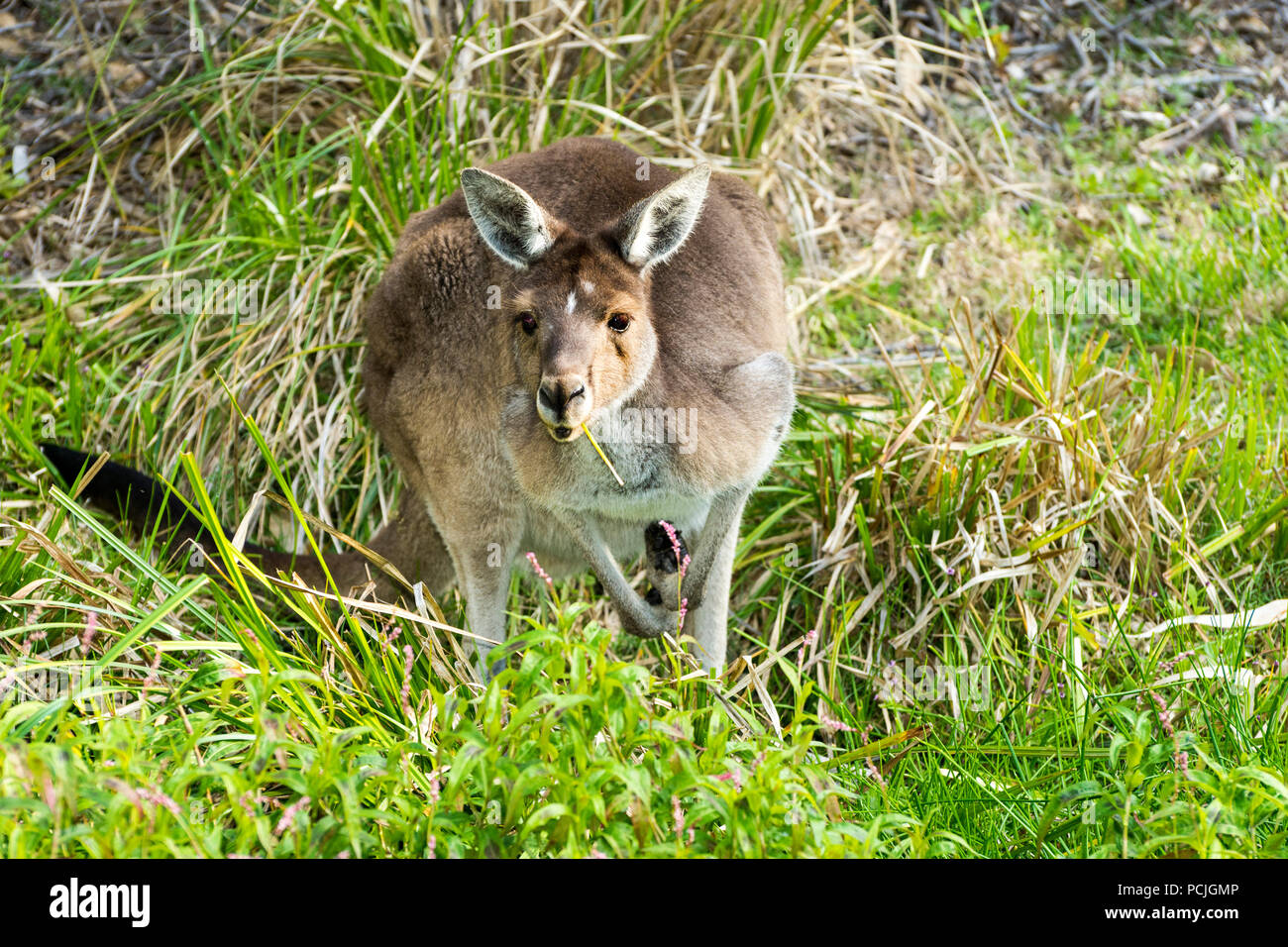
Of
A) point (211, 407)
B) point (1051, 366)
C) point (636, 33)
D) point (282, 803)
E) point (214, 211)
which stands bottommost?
point (282, 803)

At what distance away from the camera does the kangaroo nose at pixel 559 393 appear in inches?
117

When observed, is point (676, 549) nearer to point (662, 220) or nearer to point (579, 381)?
point (579, 381)

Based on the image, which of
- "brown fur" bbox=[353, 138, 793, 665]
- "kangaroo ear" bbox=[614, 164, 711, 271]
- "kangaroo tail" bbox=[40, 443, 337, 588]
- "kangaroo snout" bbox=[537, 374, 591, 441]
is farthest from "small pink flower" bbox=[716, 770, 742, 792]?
"kangaroo tail" bbox=[40, 443, 337, 588]

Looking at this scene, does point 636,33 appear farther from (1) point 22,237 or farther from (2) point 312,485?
(1) point 22,237

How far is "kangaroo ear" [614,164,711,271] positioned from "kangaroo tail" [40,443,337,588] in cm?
129

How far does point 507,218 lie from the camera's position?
3225 millimetres

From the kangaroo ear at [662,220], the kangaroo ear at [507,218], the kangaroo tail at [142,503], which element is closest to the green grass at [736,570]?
the kangaroo tail at [142,503]

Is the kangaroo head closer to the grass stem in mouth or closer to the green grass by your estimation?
the grass stem in mouth

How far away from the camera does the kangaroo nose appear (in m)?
2.96

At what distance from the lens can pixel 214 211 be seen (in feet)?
15.8

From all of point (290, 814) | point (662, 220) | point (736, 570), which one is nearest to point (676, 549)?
point (662, 220)

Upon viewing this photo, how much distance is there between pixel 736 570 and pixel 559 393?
1.43 m
